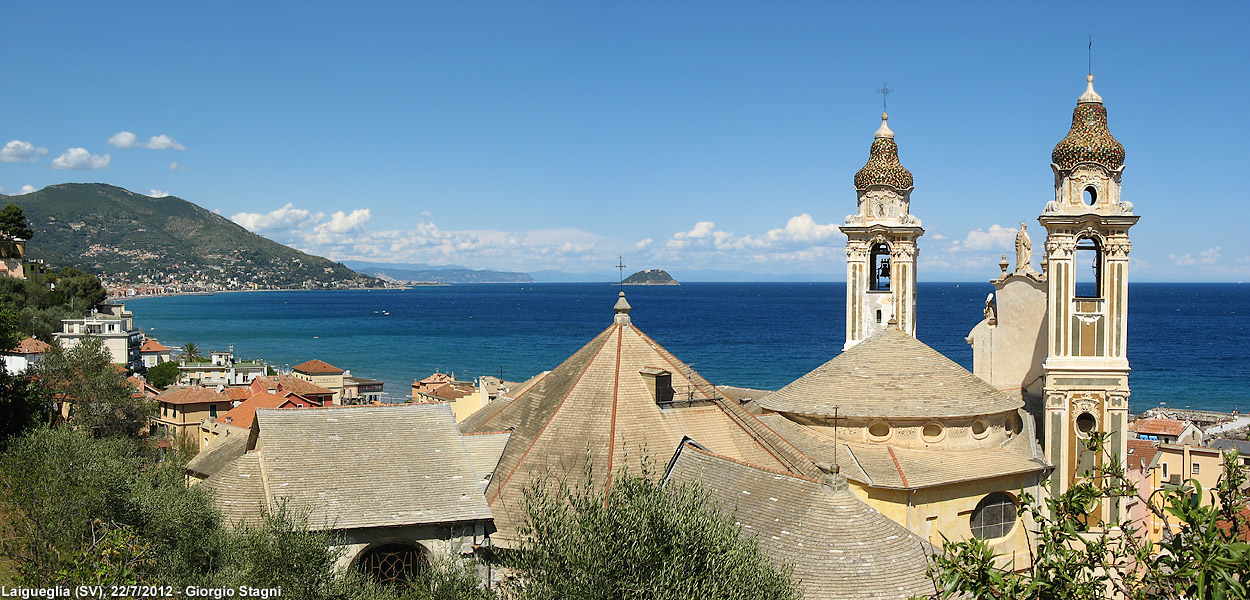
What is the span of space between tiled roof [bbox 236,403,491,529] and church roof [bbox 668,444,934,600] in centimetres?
509

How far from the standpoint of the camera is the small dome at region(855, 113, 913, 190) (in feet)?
115

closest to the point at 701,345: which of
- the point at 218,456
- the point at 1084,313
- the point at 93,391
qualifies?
the point at 93,391

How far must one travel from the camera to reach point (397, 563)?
62.5 ft

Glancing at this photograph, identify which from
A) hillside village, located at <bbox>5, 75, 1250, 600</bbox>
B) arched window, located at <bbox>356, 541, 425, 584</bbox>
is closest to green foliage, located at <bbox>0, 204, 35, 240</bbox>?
hillside village, located at <bbox>5, 75, 1250, 600</bbox>

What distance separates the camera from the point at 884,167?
1374 inches

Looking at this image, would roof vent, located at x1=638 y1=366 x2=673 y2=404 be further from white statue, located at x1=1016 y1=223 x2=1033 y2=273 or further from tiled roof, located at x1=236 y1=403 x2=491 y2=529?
white statue, located at x1=1016 y1=223 x2=1033 y2=273

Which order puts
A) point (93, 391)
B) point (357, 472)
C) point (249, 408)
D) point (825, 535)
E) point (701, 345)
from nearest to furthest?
1. point (825, 535)
2. point (357, 472)
3. point (93, 391)
4. point (249, 408)
5. point (701, 345)

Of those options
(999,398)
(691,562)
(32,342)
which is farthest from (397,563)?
(32,342)

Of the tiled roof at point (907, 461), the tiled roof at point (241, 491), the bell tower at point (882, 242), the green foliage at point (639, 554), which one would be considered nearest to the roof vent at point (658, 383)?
the tiled roof at point (907, 461)

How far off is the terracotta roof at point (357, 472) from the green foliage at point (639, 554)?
19.7 feet

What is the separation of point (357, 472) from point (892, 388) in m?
13.7

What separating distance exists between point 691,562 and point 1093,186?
786 inches

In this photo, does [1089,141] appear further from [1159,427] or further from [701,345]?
[701,345]

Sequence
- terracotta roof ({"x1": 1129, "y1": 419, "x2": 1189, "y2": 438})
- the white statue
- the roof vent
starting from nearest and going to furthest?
1. the roof vent
2. the white statue
3. terracotta roof ({"x1": 1129, "y1": 419, "x2": 1189, "y2": 438})
